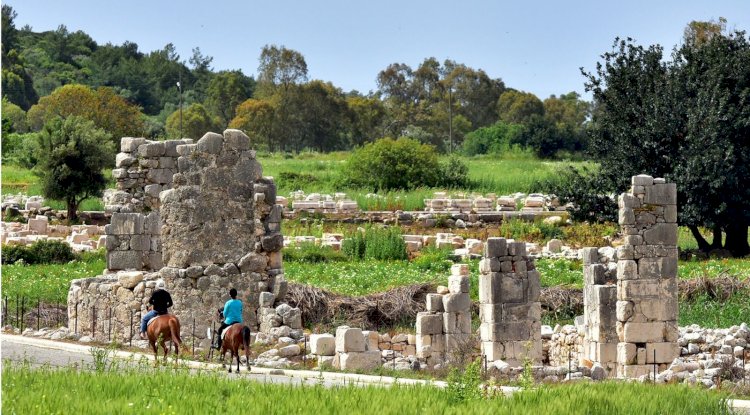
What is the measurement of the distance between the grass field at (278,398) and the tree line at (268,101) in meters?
51.1

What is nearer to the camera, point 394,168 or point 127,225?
point 127,225

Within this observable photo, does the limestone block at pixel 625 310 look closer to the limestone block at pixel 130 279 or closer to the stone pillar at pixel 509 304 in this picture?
the stone pillar at pixel 509 304

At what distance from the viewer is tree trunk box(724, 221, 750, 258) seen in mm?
38594

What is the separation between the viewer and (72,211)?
161 ft

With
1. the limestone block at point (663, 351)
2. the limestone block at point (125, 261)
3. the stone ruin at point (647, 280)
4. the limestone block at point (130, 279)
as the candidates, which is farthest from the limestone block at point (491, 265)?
the limestone block at point (125, 261)

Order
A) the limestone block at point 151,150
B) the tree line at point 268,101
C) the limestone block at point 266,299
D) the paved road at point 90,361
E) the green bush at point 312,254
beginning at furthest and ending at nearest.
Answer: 1. the tree line at point 268,101
2. the green bush at point 312,254
3. the limestone block at point 151,150
4. the limestone block at point 266,299
5. the paved road at point 90,361

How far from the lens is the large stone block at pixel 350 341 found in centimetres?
1873

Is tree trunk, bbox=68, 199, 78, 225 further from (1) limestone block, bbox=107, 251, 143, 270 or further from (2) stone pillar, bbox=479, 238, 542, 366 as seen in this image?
(2) stone pillar, bbox=479, 238, 542, 366

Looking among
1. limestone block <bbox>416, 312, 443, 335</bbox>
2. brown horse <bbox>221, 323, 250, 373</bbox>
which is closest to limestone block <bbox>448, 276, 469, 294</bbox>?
limestone block <bbox>416, 312, 443, 335</bbox>

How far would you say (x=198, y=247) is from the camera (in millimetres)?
21281

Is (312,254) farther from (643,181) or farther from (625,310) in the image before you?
(643,181)

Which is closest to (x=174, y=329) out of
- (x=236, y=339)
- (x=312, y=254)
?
(x=236, y=339)

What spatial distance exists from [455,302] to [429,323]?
0.50 metres

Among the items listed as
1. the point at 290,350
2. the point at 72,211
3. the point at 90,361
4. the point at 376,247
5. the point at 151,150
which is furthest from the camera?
the point at 72,211
